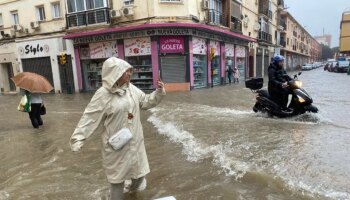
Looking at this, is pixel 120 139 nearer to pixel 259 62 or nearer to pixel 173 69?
pixel 173 69

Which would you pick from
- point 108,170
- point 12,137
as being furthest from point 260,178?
point 12,137

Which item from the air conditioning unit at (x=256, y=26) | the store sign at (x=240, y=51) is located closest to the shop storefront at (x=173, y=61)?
the store sign at (x=240, y=51)

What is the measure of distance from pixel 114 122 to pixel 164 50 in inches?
618

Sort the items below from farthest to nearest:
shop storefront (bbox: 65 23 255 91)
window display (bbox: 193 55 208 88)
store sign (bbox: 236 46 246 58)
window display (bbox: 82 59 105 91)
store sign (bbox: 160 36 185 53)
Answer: store sign (bbox: 236 46 246 58) < window display (bbox: 82 59 105 91) < window display (bbox: 193 55 208 88) < store sign (bbox: 160 36 185 53) < shop storefront (bbox: 65 23 255 91)

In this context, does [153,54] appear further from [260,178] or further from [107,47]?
[260,178]

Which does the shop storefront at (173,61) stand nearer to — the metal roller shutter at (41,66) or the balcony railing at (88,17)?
the balcony railing at (88,17)

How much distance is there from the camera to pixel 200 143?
6566mm

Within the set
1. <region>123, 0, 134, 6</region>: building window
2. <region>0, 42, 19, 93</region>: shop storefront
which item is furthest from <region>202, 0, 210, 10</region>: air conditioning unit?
<region>0, 42, 19, 93</region>: shop storefront

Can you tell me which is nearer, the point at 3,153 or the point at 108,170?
the point at 108,170

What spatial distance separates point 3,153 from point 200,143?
13.4ft

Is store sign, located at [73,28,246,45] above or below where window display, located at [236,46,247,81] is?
above

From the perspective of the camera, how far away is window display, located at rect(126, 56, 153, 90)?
1955 cm

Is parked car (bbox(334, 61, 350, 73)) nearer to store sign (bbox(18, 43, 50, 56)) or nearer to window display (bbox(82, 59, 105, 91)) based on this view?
window display (bbox(82, 59, 105, 91))

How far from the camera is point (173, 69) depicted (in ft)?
63.2
